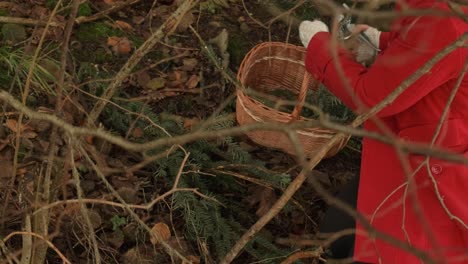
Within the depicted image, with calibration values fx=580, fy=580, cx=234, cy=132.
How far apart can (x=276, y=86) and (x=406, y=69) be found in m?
1.19

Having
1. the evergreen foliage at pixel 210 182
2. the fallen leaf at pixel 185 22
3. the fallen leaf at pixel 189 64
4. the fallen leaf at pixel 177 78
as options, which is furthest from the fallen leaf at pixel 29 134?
the fallen leaf at pixel 185 22

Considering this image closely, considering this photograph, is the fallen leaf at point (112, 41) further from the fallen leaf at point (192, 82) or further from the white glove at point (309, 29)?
the white glove at point (309, 29)

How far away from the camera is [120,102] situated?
2.13m

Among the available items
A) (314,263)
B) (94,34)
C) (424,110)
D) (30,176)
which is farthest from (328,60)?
(94,34)

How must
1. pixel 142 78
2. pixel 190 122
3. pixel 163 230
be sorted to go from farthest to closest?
pixel 142 78 → pixel 190 122 → pixel 163 230

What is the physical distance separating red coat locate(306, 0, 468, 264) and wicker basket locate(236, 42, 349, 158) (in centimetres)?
35

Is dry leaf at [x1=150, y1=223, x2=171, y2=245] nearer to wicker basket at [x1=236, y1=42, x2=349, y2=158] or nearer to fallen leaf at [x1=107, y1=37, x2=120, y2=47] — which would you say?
wicker basket at [x1=236, y1=42, x2=349, y2=158]

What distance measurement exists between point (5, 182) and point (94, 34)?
877 millimetres

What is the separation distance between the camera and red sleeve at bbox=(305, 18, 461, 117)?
52.8 inches

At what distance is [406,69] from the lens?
1426 mm

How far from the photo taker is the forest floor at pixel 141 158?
1.78 meters

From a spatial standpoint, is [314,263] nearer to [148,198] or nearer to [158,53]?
[148,198]

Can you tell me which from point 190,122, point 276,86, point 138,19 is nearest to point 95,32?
point 138,19

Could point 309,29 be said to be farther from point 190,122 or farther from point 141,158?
point 141,158
